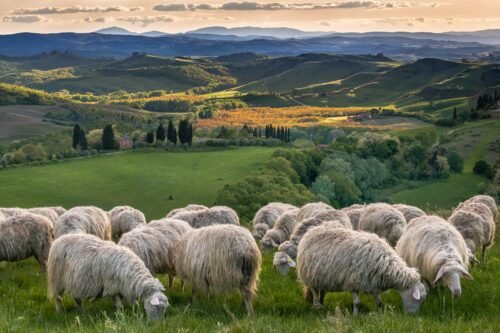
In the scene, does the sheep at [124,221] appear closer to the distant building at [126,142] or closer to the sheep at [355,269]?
the sheep at [355,269]

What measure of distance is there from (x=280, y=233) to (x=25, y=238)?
7.86 metres

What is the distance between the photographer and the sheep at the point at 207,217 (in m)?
18.1

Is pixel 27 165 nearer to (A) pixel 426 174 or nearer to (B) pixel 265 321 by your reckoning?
(A) pixel 426 174

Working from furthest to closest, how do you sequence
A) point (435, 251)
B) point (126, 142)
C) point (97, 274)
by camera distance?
point (126, 142), point (435, 251), point (97, 274)

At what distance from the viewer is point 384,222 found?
16453 mm

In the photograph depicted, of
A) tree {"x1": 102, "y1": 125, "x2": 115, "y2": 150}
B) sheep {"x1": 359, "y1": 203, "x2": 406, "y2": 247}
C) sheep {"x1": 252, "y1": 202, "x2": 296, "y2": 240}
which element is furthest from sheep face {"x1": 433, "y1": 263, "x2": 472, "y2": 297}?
tree {"x1": 102, "y1": 125, "x2": 115, "y2": 150}

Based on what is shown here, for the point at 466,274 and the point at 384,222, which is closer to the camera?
the point at 466,274

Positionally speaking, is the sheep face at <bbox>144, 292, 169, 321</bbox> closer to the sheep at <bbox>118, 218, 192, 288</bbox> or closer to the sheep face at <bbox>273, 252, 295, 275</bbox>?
the sheep at <bbox>118, 218, 192, 288</bbox>

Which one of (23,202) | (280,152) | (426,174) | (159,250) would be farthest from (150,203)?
(159,250)

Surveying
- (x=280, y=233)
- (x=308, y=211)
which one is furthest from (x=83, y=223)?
(x=308, y=211)

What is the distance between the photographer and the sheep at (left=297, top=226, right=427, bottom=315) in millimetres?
10414

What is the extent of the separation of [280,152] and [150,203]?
32307 mm

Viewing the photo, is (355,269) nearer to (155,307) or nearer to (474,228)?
(155,307)

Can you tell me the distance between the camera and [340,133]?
171 metres
